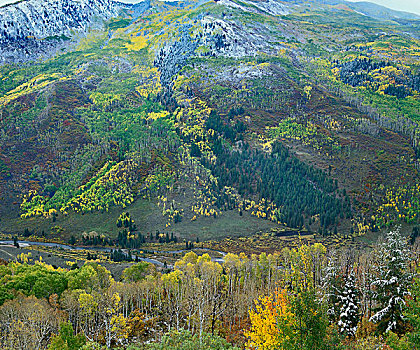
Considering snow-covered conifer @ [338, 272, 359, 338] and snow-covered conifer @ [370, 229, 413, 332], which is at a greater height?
snow-covered conifer @ [370, 229, 413, 332]

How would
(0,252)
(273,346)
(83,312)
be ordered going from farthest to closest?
(0,252), (83,312), (273,346)

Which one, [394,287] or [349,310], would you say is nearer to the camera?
[394,287]

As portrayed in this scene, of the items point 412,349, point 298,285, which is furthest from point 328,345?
point 412,349

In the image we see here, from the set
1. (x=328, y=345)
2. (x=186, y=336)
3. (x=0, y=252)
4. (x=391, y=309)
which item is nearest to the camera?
(x=328, y=345)

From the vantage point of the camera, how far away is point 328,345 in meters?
30.5

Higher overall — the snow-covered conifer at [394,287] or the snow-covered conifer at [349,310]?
the snow-covered conifer at [394,287]

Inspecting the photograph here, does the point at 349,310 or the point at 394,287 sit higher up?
the point at 394,287

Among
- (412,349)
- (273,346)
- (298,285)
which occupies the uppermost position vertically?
(298,285)

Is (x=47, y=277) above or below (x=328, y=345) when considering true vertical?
below

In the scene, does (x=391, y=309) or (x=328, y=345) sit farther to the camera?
(x=391, y=309)

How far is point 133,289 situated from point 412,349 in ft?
254

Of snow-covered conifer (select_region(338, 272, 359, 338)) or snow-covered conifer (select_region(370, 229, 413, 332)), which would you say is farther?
snow-covered conifer (select_region(338, 272, 359, 338))

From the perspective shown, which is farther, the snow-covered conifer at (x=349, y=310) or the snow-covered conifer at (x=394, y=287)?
the snow-covered conifer at (x=349, y=310)

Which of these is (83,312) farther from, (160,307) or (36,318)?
(160,307)
